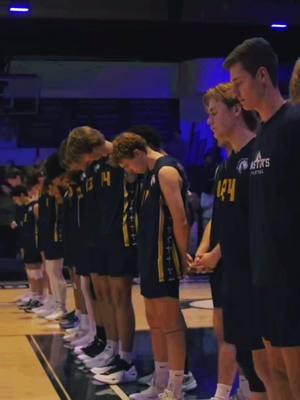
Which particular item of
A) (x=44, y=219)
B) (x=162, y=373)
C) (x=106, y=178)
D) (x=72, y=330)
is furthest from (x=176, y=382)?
(x=44, y=219)

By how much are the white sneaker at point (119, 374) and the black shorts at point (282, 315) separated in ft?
8.59

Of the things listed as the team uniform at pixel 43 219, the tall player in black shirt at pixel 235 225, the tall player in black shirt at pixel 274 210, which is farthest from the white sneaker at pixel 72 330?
the tall player in black shirt at pixel 274 210

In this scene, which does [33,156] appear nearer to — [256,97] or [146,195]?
[146,195]

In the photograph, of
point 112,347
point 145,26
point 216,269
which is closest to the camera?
point 216,269

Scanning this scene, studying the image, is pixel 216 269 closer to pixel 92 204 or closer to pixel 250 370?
pixel 250 370

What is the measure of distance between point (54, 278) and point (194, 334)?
177 cm

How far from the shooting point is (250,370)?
346 centimetres

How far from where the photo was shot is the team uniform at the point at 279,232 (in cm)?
256

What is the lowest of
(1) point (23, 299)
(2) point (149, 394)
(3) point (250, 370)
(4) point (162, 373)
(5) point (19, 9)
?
(1) point (23, 299)

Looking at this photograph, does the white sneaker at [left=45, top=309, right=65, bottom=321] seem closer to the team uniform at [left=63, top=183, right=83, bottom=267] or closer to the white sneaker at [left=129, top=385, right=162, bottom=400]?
the team uniform at [left=63, top=183, right=83, bottom=267]

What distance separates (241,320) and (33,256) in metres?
5.84

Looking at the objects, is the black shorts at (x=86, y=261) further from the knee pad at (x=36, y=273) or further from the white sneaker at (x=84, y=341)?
the knee pad at (x=36, y=273)

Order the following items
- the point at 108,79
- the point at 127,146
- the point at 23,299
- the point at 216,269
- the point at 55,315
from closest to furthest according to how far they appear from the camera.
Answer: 1. the point at 216,269
2. the point at 127,146
3. the point at 55,315
4. the point at 23,299
5. the point at 108,79

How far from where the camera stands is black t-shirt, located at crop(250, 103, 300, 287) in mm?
2580
